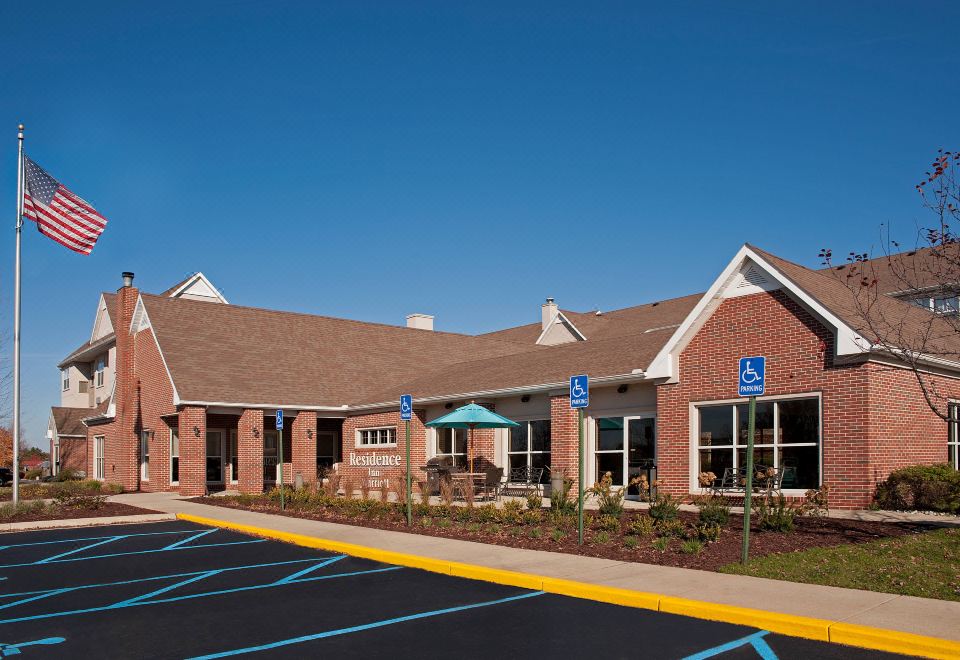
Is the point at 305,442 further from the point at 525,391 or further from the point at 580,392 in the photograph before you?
the point at 580,392

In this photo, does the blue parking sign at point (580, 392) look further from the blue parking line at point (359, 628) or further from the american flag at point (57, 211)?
the american flag at point (57, 211)

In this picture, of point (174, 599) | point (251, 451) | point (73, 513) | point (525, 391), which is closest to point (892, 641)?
point (174, 599)

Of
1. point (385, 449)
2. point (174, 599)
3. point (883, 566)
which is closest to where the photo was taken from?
point (174, 599)

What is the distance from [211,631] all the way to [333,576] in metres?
3.42

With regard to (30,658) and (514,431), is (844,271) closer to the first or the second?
(514,431)

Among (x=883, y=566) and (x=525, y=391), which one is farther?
(x=525, y=391)

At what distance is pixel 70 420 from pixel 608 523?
145 feet

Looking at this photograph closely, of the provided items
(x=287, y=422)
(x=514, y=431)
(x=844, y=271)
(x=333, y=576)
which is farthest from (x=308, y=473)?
(x=844, y=271)

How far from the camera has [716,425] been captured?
18.9 metres

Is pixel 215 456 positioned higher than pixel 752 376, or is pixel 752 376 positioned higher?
pixel 752 376

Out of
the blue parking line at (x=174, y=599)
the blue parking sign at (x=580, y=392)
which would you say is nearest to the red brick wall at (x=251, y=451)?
the blue parking line at (x=174, y=599)

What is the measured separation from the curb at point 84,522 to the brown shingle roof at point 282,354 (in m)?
7.56

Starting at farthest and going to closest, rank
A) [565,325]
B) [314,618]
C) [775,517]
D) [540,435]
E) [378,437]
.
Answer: [565,325]
[378,437]
[540,435]
[775,517]
[314,618]

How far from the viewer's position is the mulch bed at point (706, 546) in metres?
11.9
